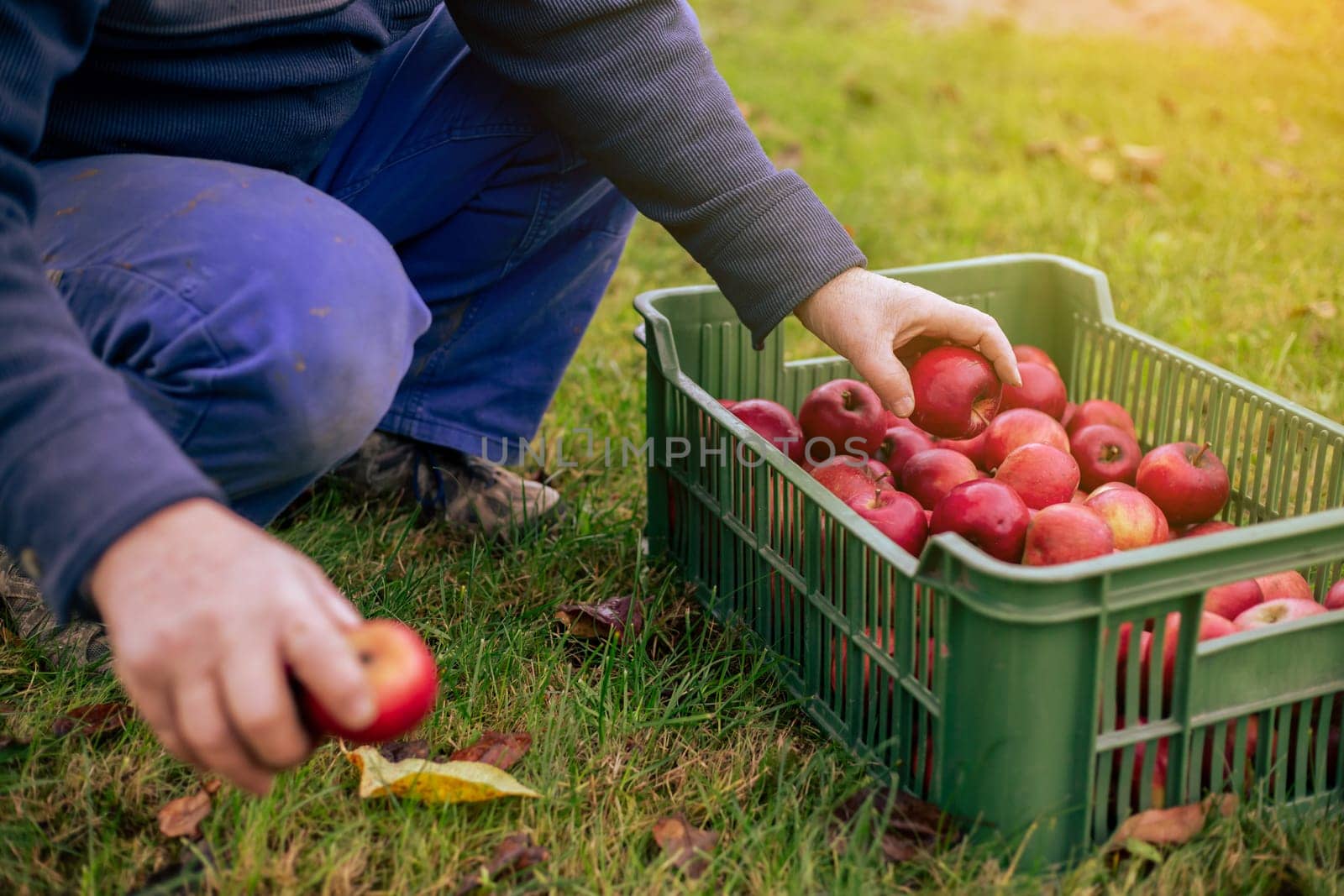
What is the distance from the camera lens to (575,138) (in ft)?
5.86

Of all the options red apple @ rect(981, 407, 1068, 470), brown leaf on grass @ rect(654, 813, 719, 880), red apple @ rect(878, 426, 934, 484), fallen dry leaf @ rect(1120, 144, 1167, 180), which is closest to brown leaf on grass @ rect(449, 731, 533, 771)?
brown leaf on grass @ rect(654, 813, 719, 880)

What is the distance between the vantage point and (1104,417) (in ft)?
6.50

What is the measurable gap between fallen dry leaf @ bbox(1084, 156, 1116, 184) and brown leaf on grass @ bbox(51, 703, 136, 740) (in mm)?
3030

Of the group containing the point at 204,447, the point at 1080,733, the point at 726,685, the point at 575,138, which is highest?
the point at 575,138

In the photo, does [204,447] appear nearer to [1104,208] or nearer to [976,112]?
[1104,208]

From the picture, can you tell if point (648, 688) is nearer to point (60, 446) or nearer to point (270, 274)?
point (270, 274)

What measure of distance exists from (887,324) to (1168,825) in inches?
27.0

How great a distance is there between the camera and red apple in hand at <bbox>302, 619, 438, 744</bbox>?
854 mm

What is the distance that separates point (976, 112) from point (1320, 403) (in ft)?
7.18

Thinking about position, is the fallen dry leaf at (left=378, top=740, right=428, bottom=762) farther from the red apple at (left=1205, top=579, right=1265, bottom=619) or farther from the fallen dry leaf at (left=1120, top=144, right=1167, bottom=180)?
the fallen dry leaf at (left=1120, top=144, right=1167, bottom=180)

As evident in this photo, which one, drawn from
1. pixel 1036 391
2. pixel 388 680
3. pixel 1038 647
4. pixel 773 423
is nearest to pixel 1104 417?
pixel 1036 391

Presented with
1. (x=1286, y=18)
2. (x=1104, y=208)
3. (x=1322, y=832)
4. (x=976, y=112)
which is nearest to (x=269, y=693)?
(x=1322, y=832)

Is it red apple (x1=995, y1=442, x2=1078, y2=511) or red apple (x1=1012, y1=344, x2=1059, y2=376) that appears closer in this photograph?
red apple (x1=995, y1=442, x2=1078, y2=511)

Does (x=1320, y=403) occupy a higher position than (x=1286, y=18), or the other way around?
(x=1286, y=18)
